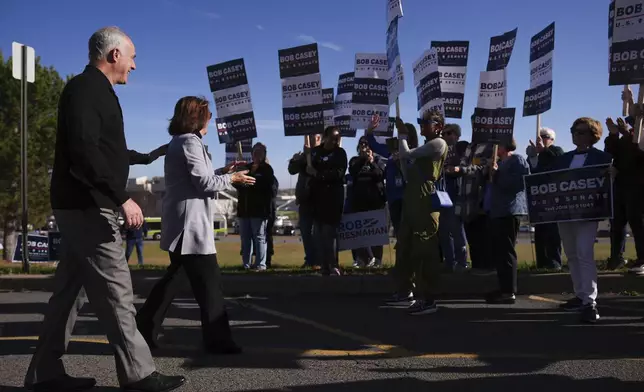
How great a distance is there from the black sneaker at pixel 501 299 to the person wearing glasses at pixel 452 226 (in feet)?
5.54

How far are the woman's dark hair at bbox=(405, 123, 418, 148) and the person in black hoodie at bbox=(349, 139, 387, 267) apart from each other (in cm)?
268

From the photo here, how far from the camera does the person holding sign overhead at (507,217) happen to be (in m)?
6.74

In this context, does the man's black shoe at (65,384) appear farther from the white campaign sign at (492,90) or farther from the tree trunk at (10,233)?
the tree trunk at (10,233)

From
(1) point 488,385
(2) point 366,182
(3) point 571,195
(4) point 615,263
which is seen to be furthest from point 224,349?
(4) point 615,263

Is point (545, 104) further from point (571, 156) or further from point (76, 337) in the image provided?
point (76, 337)

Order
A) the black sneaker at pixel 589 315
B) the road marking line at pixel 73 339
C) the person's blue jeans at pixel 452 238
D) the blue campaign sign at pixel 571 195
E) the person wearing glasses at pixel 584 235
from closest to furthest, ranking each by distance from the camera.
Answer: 1. the road marking line at pixel 73 339
2. the black sneaker at pixel 589 315
3. the person wearing glasses at pixel 584 235
4. the blue campaign sign at pixel 571 195
5. the person's blue jeans at pixel 452 238

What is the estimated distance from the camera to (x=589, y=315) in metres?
5.57

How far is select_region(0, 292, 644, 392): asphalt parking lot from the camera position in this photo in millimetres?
3740

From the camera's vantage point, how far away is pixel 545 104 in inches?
347

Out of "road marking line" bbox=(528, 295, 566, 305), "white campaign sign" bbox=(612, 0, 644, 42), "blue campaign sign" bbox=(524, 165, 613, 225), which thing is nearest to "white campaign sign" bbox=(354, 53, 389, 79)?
"white campaign sign" bbox=(612, 0, 644, 42)

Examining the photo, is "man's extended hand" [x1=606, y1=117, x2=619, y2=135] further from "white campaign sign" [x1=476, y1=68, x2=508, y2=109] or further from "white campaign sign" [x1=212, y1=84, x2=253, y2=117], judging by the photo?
"white campaign sign" [x1=212, y1=84, x2=253, y2=117]

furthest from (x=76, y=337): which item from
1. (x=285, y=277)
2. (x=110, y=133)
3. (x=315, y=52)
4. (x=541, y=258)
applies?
(x=541, y=258)

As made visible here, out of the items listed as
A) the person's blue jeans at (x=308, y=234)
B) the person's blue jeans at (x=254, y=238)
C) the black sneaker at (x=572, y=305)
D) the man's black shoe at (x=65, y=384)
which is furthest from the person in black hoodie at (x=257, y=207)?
the man's black shoe at (x=65, y=384)

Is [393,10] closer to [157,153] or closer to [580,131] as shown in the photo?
[580,131]
